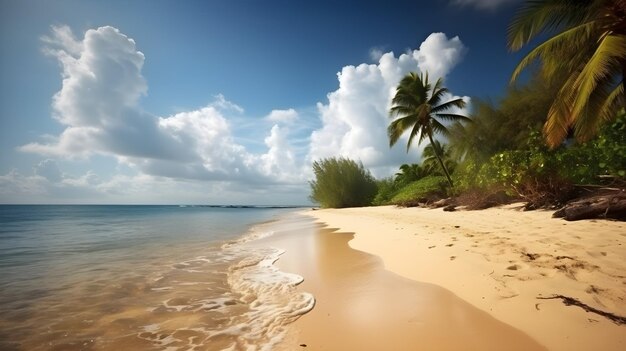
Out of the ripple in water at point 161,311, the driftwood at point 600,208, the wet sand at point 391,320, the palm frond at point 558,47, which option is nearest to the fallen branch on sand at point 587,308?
the wet sand at point 391,320

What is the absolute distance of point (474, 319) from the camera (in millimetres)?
2346

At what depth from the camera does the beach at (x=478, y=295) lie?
2043 millimetres

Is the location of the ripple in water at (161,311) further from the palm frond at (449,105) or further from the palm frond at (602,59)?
the palm frond at (449,105)

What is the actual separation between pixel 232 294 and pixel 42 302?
2.58 metres

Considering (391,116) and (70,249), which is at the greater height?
(391,116)

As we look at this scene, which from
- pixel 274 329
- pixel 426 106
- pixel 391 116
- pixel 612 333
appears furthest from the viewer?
pixel 391 116

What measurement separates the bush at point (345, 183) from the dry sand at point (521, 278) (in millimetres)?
24839

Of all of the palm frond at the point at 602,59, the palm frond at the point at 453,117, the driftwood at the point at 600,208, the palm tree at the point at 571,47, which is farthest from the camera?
the palm frond at the point at 453,117

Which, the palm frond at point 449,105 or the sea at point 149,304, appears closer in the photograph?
the sea at point 149,304

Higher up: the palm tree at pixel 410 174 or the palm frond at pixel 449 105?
the palm frond at pixel 449 105

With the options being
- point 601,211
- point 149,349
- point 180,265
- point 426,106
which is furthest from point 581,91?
point 426,106

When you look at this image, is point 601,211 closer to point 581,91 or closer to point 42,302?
point 581,91

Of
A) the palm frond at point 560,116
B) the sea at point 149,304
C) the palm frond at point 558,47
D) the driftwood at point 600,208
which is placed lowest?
the sea at point 149,304

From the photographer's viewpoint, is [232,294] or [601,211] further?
[601,211]
